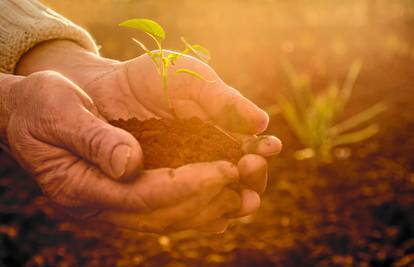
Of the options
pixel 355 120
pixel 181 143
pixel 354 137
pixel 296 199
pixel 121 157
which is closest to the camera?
pixel 121 157

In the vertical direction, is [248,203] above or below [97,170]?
above

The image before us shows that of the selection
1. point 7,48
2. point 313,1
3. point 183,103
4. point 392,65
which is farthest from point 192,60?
point 313,1

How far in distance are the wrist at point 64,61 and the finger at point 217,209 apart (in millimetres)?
611

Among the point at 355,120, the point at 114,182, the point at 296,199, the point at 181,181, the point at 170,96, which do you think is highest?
the point at 355,120

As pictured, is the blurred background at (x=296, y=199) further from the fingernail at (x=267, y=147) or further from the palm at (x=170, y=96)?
the fingernail at (x=267, y=147)

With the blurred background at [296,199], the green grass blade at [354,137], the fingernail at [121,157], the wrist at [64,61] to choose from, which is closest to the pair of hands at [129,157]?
the fingernail at [121,157]

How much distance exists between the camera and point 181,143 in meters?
1.20

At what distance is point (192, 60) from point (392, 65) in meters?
3.30

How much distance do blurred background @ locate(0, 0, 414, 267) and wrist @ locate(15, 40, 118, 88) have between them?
866mm

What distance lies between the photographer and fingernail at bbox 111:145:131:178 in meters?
0.99

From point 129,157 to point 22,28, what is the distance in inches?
31.7

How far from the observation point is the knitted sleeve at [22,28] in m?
1.55

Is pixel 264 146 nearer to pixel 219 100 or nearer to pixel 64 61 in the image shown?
pixel 219 100

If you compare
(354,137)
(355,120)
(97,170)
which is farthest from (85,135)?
(355,120)
